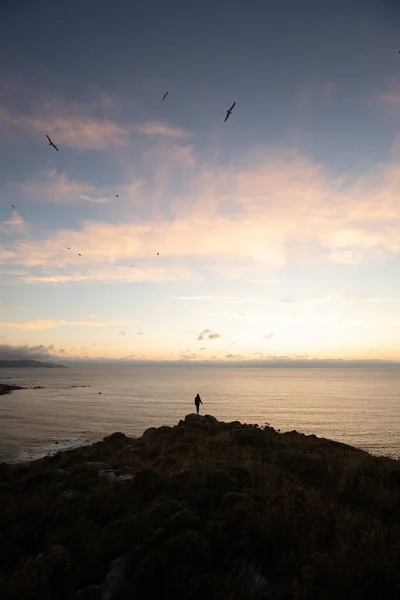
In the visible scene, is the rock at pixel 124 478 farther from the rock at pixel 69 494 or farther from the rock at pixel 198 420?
the rock at pixel 198 420

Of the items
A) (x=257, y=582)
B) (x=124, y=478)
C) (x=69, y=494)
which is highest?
(x=257, y=582)

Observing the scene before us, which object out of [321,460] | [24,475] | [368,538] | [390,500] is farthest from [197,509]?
[24,475]

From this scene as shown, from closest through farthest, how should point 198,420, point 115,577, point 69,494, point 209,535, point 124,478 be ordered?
point 115,577 → point 209,535 → point 69,494 → point 124,478 → point 198,420

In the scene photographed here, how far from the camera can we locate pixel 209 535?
9.03 metres

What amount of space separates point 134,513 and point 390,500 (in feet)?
26.4

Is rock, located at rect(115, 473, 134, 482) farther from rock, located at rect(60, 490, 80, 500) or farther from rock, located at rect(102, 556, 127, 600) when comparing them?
rock, located at rect(102, 556, 127, 600)

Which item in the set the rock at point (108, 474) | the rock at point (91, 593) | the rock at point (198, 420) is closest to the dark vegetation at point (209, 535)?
the rock at point (91, 593)

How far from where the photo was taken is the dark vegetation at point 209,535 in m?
7.29

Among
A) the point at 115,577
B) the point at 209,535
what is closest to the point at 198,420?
the point at 209,535

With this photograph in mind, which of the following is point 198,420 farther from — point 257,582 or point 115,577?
point 257,582

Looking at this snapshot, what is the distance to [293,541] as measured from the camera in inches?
343

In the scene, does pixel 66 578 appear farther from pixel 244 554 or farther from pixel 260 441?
pixel 260 441

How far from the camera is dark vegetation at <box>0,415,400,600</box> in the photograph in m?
7.29

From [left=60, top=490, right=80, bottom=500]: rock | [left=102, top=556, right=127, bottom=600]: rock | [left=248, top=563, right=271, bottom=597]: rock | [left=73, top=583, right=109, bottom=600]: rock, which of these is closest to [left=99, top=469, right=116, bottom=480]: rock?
[left=60, top=490, right=80, bottom=500]: rock
